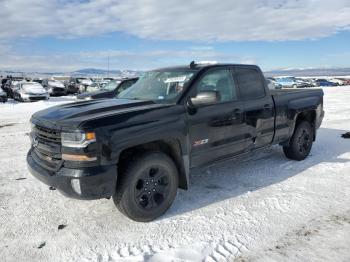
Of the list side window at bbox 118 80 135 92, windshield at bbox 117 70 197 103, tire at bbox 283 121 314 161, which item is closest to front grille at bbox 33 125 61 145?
windshield at bbox 117 70 197 103

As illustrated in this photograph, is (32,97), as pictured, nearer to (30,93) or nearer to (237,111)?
(30,93)

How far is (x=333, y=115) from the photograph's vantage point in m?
12.6

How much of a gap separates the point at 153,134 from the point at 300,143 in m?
3.62

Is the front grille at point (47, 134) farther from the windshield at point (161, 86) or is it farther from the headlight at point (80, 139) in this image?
the windshield at point (161, 86)

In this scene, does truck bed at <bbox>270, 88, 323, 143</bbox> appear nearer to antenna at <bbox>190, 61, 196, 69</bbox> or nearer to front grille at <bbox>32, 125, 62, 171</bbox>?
antenna at <bbox>190, 61, 196, 69</bbox>

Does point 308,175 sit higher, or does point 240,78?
point 240,78

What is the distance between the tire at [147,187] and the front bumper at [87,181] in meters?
0.18

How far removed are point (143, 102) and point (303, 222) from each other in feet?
7.78

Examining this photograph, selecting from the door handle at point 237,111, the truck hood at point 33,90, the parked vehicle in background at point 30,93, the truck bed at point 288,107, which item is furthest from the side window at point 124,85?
the truck hood at point 33,90

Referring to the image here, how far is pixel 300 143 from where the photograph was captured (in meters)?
6.36

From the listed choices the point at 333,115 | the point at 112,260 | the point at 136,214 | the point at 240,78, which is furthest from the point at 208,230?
the point at 333,115

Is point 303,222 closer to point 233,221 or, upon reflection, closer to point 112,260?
point 233,221

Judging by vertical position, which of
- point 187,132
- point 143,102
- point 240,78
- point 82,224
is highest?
point 240,78

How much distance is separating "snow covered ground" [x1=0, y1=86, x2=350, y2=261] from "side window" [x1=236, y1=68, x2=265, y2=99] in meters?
1.31
